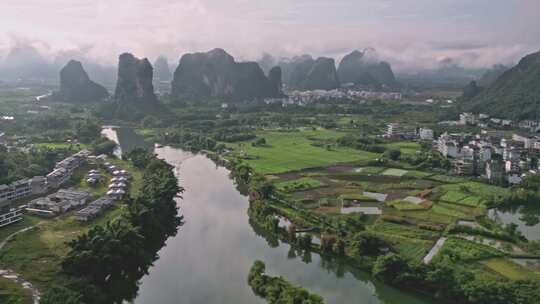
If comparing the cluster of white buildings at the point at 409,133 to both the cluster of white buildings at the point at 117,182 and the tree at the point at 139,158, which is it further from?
the cluster of white buildings at the point at 117,182

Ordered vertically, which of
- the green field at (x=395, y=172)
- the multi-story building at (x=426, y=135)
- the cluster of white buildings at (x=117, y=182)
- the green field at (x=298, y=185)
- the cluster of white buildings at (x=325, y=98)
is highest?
the cluster of white buildings at (x=325, y=98)

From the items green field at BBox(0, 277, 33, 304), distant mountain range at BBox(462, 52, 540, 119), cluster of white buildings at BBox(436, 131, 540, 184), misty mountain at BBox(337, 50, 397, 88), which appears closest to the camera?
green field at BBox(0, 277, 33, 304)

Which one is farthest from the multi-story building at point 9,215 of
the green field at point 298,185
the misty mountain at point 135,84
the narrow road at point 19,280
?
the misty mountain at point 135,84

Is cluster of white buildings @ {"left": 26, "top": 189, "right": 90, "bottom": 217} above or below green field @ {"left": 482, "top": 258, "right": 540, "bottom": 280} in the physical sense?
above

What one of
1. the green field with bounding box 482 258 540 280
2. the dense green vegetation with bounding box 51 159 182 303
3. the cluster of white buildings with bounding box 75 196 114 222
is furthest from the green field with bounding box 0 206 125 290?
the green field with bounding box 482 258 540 280

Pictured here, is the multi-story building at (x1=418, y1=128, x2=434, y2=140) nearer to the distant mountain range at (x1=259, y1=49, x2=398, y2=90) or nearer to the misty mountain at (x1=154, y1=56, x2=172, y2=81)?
the distant mountain range at (x1=259, y1=49, x2=398, y2=90)

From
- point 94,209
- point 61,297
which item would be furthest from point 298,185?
point 61,297
